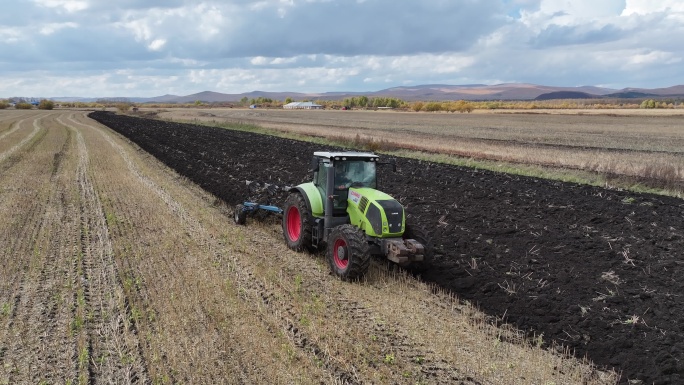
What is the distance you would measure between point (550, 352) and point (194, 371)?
4.02m

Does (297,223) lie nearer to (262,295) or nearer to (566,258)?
(262,295)

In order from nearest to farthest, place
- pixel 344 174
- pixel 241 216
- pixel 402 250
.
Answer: pixel 402 250 → pixel 344 174 → pixel 241 216

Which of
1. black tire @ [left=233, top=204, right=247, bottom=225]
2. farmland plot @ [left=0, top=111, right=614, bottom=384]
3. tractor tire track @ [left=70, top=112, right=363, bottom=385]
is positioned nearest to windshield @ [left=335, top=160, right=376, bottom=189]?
farmland plot @ [left=0, top=111, right=614, bottom=384]

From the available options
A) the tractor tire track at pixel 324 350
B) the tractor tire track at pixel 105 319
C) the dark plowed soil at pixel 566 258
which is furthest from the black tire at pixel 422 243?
the tractor tire track at pixel 105 319

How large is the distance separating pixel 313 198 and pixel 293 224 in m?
1.13

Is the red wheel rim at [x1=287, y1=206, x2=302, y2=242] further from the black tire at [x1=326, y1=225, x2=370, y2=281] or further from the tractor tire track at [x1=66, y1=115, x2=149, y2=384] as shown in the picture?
the tractor tire track at [x1=66, y1=115, x2=149, y2=384]

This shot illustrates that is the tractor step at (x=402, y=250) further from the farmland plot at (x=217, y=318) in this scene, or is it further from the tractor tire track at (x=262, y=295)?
the tractor tire track at (x=262, y=295)

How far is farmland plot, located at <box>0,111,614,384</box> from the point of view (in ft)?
17.9

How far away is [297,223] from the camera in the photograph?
9.83 meters

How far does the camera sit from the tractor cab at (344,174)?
8.45m

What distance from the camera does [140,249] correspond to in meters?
9.55

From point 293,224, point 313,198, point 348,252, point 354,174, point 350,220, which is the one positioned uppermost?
point 354,174

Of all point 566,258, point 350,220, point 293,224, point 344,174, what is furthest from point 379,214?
point 566,258

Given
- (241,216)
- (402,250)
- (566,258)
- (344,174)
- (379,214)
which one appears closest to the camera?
(402,250)
